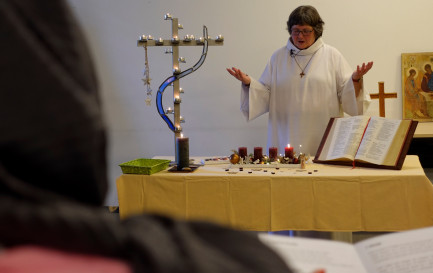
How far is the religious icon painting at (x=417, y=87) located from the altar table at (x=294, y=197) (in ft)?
7.95

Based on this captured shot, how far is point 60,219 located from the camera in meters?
0.42

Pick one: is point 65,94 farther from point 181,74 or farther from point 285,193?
point 181,74

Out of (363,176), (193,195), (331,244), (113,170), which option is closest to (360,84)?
(363,176)

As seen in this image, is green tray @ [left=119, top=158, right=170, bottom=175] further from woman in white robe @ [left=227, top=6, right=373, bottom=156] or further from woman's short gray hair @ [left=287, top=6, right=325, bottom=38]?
woman's short gray hair @ [left=287, top=6, right=325, bottom=38]

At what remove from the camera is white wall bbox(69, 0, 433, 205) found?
494cm

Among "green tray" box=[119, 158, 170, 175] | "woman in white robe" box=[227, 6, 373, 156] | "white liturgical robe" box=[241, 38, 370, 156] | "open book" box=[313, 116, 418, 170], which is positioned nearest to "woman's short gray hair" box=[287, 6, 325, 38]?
"woman in white robe" box=[227, 6, 373, 156]

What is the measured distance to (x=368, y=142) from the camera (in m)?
2.77

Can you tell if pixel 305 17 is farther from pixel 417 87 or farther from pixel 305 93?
pixel 417 87

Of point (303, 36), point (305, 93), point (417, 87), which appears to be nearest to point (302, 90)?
point (305, 93)

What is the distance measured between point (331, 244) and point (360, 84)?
2.66 metres

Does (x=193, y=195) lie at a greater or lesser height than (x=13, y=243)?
lesser

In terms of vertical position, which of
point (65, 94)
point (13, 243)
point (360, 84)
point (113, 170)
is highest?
point (360, 84)

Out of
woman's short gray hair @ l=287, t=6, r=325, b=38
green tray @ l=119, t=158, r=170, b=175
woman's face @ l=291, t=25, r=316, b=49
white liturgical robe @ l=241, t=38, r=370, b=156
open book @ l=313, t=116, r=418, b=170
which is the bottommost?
green tray @ l=119, t=158, r=170, b=175

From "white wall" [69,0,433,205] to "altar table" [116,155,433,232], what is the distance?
96.6 inches
